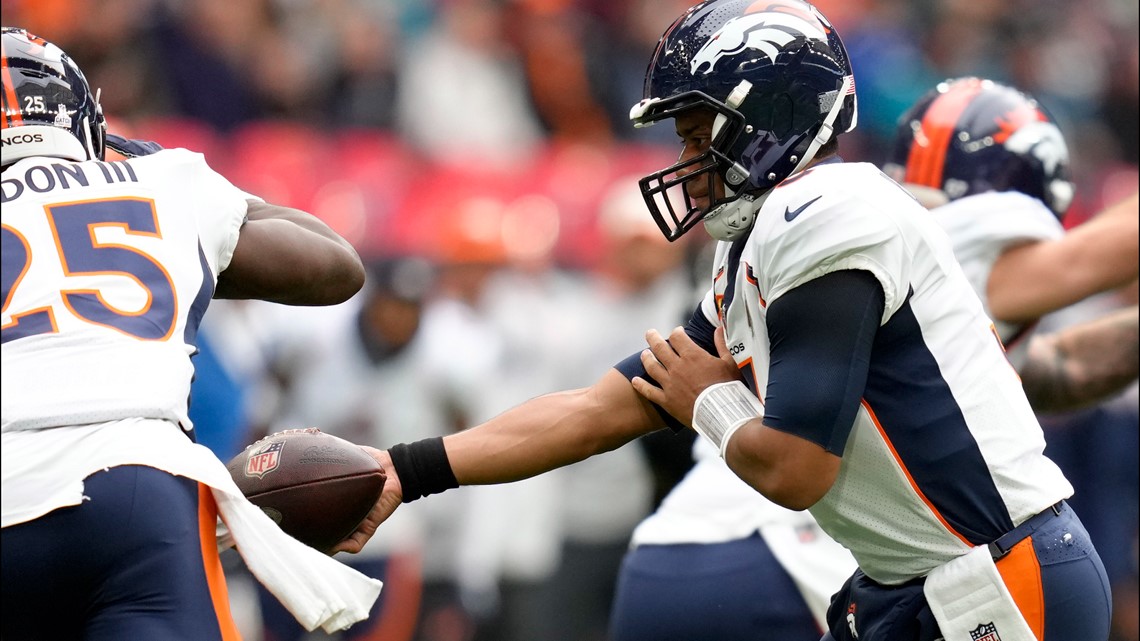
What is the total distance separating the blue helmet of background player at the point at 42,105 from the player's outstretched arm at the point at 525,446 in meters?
0.98

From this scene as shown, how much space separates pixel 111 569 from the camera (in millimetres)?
2924

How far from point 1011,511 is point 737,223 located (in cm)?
81

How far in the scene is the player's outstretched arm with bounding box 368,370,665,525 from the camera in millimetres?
3510

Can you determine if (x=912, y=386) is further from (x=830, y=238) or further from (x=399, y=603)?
(x=399, y=603)

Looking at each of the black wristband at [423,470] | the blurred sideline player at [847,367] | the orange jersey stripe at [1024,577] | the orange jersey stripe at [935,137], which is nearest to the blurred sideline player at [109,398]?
the black wristband at [423,470]

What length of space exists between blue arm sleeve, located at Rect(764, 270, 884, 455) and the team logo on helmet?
1.91ft

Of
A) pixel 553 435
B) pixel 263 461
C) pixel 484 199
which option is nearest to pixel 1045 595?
pixel 553 435

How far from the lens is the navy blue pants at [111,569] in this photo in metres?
2.90

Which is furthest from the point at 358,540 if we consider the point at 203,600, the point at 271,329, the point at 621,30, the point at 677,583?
the point at 621,30

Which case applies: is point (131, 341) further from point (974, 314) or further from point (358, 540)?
point (974, 314)

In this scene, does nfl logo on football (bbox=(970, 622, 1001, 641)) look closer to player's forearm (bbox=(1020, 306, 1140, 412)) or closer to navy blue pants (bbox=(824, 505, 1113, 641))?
navy blue pants (bbox=(824, 505, 1113, 641))

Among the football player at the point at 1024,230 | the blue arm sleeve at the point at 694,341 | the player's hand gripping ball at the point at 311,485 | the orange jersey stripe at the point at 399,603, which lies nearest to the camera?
the player's hand gripping ball at the point at 311,485

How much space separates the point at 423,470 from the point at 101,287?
871 mm

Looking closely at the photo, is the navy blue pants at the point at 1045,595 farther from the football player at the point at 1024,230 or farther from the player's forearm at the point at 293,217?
the player's forearm at the point at 293,217
